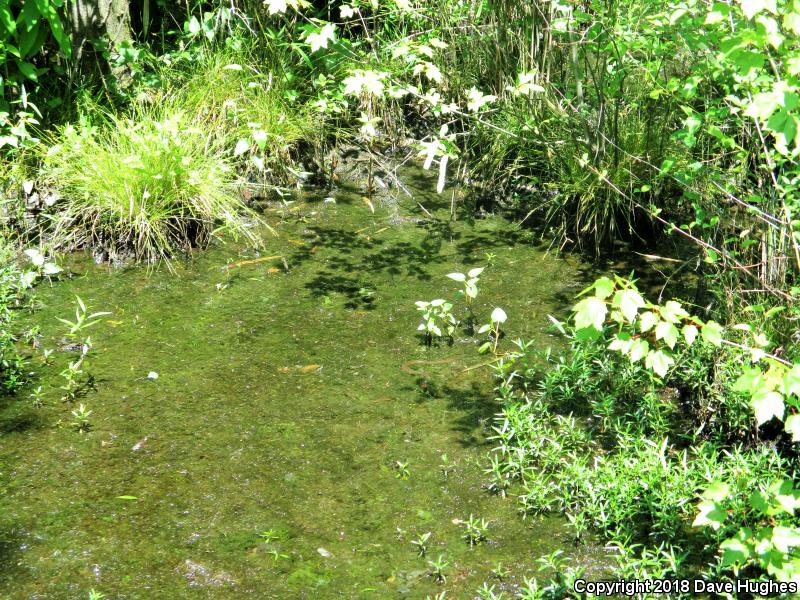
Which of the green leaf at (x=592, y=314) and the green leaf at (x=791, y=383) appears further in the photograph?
the green leaf at (x=592, y=314)

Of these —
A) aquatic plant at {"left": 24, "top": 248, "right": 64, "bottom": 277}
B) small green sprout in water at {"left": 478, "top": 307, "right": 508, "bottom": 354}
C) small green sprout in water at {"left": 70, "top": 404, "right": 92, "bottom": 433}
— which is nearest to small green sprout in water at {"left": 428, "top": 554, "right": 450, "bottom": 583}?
small green sprout in water at {"left": 478, "top": 307, "right": 508, "bottom": 354}

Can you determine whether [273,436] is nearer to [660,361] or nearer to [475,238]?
[660,361]

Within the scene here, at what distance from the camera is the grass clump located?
4.36m

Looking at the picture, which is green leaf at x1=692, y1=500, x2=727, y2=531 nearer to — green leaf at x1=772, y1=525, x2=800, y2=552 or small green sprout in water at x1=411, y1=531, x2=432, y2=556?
green leaf at x1=772, y1=525, x2=800, y2=552

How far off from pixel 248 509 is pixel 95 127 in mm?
2675

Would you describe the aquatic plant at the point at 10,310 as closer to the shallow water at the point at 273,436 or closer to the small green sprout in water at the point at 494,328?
the shallow water at the point at 273,436

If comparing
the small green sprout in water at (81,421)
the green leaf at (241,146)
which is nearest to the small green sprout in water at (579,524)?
the small green sprout in water at (81,421)

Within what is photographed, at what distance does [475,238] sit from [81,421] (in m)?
2.37

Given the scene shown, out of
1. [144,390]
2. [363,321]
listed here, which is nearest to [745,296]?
[363,321]

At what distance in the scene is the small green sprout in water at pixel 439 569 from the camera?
8.57ft

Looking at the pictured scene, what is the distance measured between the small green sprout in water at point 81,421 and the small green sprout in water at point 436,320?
1.44 meters

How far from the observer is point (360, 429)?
326 cm

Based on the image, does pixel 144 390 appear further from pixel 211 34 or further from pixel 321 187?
pixel 211 34

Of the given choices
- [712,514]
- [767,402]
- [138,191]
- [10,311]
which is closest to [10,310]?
[10,311]
